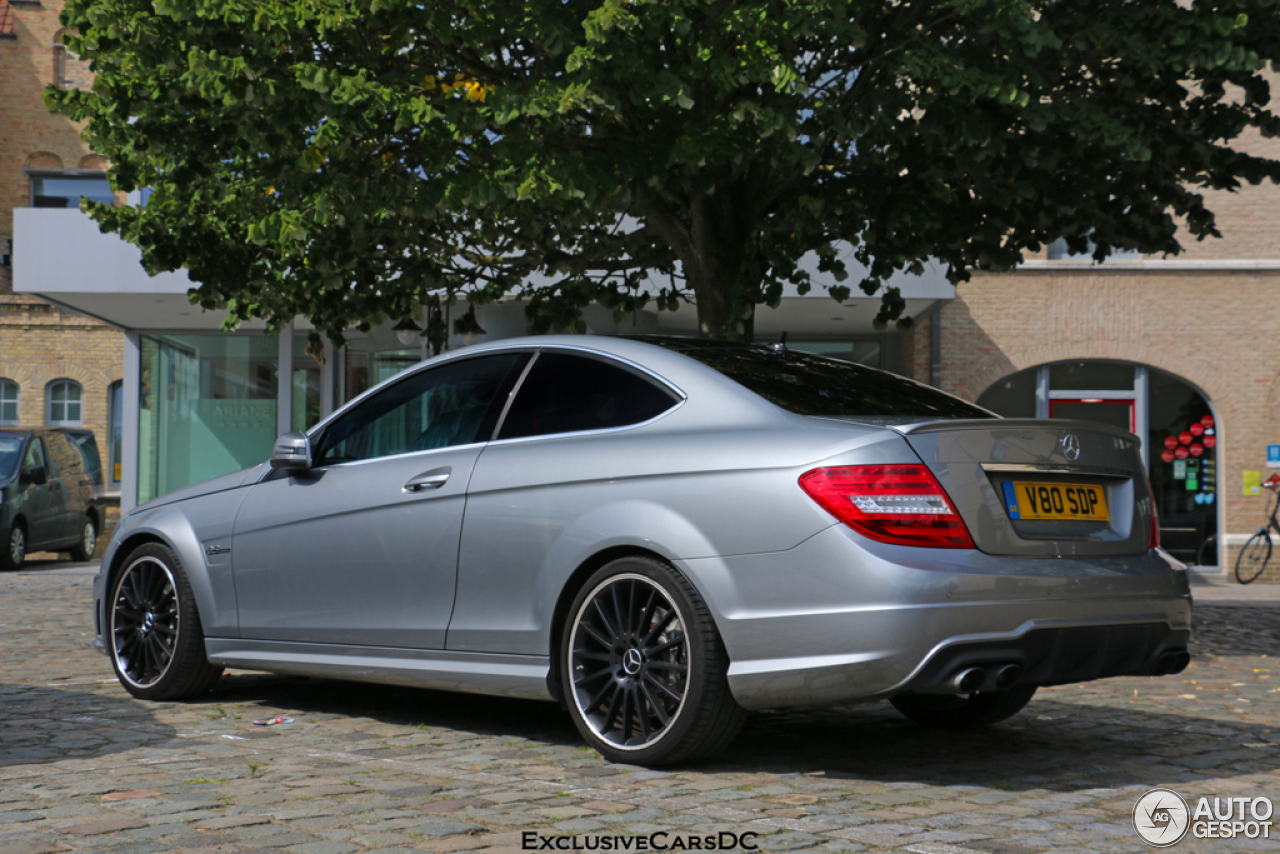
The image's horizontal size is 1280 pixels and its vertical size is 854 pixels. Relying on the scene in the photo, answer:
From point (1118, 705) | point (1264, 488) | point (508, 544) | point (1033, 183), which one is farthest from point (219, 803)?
point (1264, 488)

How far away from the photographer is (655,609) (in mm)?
4703

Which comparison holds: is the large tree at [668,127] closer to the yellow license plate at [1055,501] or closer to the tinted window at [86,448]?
the yellow license plate at [1055,501]

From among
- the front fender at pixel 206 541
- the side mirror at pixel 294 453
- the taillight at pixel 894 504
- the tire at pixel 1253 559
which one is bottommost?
the tire at pixel 1253 559

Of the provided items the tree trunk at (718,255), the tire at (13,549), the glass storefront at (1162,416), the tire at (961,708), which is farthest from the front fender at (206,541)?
the glass storefront at (1162,416)

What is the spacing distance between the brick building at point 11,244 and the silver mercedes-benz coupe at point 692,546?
32689 millimetres

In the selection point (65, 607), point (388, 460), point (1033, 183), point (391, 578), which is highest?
point (1033, 183)

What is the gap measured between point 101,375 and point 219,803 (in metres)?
36.2

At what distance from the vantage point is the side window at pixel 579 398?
5.05 metres

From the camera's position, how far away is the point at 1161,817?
4.12m

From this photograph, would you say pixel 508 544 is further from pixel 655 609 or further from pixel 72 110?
pixel 72 110

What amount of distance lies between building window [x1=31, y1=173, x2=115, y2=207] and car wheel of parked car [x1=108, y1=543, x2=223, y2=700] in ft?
128

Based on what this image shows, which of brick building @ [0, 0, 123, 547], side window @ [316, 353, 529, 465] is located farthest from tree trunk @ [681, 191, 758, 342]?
brick building @ [0, 0, 123, 547]

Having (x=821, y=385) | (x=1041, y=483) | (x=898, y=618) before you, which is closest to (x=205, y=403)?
(x=821, y=385)

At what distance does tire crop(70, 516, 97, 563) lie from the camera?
20.7 m
